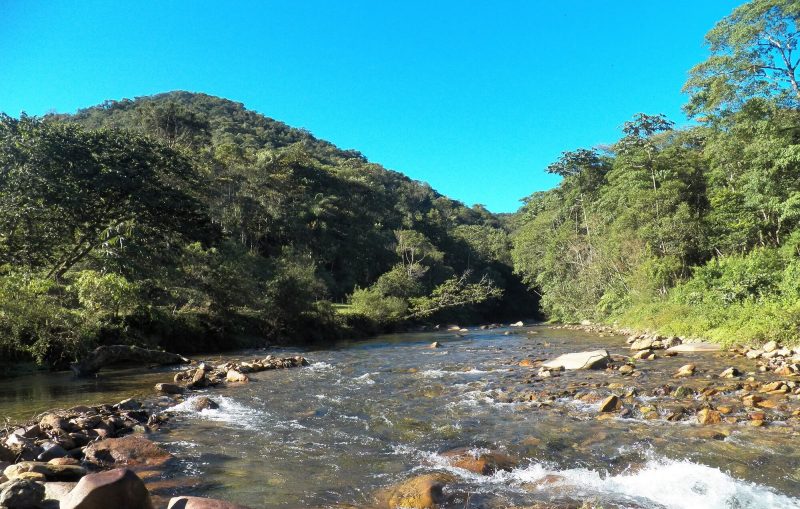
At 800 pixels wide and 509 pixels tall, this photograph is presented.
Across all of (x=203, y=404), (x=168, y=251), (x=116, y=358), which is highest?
(x=168, y=251)

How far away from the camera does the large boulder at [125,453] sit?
639cm

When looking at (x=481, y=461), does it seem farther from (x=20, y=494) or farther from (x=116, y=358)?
(x=116, y=358)

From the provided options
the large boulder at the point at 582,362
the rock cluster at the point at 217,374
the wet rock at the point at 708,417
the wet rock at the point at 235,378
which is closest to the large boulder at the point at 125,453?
the rock cluster at the point at 217,374

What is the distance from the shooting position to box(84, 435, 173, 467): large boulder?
252 inches

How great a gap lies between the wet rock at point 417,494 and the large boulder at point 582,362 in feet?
31.3

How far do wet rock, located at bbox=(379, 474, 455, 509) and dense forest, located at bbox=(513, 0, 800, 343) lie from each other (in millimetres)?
13562

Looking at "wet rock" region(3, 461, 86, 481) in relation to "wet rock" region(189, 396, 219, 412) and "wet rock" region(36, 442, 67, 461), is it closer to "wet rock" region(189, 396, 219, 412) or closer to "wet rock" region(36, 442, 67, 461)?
"wet rock" region(36, 442, 67, 461)

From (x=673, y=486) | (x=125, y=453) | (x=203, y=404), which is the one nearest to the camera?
(x=673, y=486)

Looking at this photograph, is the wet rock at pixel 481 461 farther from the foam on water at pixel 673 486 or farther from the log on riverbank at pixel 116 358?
the log on riverbank at pixel 116 358

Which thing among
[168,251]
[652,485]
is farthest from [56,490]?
[168,251]

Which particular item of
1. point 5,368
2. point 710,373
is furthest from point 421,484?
point 5,368

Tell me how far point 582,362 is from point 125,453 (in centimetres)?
1210

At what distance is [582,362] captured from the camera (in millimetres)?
14211

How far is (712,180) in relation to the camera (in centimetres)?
2569
